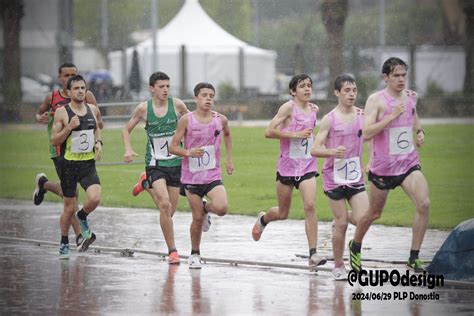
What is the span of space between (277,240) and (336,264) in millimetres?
3576

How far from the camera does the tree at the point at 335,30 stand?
42844 millimetres

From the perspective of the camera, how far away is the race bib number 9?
15.1 m

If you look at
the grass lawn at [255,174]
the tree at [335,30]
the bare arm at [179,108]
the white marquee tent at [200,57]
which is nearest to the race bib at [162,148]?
the bare arm at [179,108]

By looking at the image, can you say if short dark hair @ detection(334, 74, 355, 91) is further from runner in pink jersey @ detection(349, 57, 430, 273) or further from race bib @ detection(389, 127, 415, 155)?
race bib @ detection(389, 127, 415, 155)

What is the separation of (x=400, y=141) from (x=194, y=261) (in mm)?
2601

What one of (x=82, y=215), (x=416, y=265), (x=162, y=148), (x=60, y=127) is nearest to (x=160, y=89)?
(x=162, y=148)

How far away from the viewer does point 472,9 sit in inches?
1430

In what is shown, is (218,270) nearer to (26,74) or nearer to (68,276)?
(68,276)

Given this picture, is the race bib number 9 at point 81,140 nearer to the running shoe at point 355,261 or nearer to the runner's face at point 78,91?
the runner's face at point 78,91

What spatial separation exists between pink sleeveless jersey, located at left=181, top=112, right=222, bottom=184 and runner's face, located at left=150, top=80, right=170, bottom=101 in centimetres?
87

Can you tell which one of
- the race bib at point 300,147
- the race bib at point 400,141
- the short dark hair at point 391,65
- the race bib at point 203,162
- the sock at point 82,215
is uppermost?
the short dark hair at point 391,65

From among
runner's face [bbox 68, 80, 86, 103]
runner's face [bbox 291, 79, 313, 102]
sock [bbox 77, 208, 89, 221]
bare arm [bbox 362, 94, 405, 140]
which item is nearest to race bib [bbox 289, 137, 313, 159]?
runner's face [bbox 291, 79, 313, 102]

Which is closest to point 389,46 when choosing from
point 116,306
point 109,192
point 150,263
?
point 109,192

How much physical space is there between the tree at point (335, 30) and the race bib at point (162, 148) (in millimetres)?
27996
